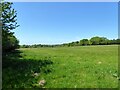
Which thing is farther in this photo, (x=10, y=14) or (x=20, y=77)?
(x=10, y=14)

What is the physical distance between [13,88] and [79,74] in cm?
663

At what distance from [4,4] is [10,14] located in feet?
4.10

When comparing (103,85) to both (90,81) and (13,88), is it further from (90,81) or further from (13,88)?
(13,88)

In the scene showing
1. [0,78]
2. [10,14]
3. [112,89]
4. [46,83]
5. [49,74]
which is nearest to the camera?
[112,89]

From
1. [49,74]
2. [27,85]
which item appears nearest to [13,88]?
[27,85]

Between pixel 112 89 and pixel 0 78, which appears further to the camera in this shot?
pixel 0 78

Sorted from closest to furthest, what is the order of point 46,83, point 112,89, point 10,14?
point 112,89 < point 46,83 < point 10,14

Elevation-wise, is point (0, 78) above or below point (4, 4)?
below

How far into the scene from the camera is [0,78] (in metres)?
20.2

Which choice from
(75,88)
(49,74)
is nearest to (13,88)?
(75,88)

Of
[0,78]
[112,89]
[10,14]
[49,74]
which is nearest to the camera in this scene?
[112,89]

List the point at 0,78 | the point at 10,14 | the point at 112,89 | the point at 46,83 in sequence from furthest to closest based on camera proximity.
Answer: the point at 10,14
the point at 0,78
the point at 46,83
the point at 112,89

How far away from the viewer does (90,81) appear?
19.2 meters

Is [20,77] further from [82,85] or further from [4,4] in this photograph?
[4,4]
